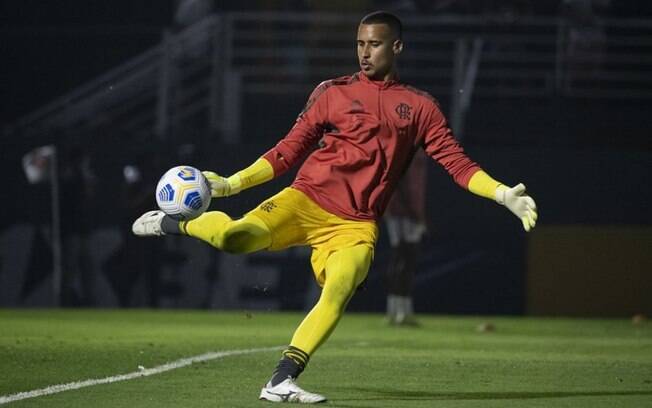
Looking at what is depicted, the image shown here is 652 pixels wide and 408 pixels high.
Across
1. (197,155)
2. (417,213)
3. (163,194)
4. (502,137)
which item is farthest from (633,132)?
(163,194)

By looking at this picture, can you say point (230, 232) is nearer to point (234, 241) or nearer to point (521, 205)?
point (234, 241)

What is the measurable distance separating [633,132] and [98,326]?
797 centimetres

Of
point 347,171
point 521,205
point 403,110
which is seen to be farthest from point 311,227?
point 521,205

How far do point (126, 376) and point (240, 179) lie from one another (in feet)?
5.38

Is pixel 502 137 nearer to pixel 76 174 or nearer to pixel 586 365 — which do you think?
pixel 76 174

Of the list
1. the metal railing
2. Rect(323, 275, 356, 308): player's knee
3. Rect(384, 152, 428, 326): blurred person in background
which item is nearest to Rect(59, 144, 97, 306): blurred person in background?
the metal railing

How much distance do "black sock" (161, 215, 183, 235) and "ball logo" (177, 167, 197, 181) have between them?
0.28m

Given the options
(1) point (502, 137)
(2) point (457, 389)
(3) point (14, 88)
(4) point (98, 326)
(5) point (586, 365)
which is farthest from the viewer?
(3) point (14, 88)

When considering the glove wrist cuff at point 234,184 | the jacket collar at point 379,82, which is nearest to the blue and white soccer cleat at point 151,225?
the glove wrist cuff at point 234,184

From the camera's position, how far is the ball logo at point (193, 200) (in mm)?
7668

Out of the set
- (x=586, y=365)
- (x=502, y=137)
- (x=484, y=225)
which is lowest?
(x=586, y=365)

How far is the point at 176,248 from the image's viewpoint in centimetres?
1669

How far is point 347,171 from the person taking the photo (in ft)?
26.3

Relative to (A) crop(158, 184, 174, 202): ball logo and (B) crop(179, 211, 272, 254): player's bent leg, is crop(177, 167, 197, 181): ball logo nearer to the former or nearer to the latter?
(A) crop(158, 184, 174, 202): ball logo
